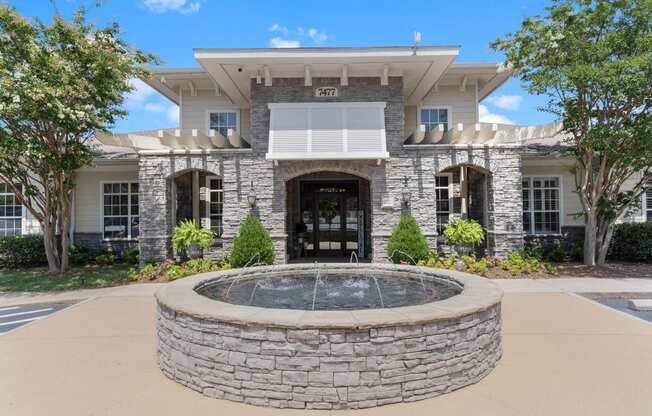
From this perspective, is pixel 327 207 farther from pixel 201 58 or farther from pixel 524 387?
pixel 524 387

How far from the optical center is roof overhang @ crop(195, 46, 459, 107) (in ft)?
34.8

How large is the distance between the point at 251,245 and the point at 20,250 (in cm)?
928

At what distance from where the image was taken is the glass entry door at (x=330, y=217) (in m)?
14.4

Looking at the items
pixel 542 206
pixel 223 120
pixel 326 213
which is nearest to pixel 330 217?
pixel 326 213

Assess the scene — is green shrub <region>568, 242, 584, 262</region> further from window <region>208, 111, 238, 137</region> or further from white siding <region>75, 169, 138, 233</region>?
white siding <region>75, 169, 138, 233</region>

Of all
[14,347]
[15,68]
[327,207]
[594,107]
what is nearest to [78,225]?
[15,68]

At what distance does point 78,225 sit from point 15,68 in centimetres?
697

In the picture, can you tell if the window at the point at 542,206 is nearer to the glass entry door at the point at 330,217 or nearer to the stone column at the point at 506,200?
the stone column at the point at 506,200

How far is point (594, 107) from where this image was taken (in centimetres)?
1091

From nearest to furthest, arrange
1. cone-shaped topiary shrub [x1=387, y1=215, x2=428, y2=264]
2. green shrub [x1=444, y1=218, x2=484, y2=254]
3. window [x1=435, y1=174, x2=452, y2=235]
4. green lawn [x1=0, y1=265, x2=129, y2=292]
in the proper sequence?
green lawn [x1=0, y1=265, x2=129, y2=292]
cone-shaped topiary shrub [x1=387, y1=215, x2=428, y2=264]
green shrub [x1=444, y1=218, x2=484, y2=254]
window [x1=435, y1=174, x2=452, y2=235]

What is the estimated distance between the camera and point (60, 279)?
10.7 meters

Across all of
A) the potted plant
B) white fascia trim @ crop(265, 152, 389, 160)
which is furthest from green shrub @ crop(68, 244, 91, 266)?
white fascia trim @ crop(265, 152, 389, 160)

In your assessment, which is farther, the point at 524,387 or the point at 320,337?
the point at 524,387

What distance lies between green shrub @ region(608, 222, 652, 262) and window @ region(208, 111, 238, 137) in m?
14.5
